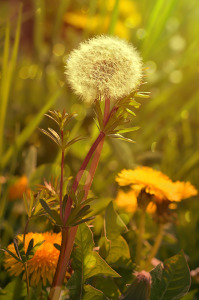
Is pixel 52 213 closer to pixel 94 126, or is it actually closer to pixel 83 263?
pixel 83 263

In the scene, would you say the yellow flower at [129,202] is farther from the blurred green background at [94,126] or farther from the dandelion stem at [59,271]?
the dandelion stem at [59,271]

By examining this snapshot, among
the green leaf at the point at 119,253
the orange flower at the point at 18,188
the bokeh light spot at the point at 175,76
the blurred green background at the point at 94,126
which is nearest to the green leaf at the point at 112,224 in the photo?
the green leaf at the point at 119,253

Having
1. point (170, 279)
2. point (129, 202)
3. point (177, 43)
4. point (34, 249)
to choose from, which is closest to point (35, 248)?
point (34, 249)

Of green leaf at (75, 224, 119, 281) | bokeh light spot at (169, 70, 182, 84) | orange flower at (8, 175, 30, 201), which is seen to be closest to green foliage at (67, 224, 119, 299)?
green leaf at (75, 224, 119, 281)

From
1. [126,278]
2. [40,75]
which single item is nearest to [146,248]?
[126,278]

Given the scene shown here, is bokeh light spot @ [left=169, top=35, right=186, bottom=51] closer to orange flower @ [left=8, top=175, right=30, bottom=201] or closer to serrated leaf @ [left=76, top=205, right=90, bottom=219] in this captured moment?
orange flower @ [left=8, top=175, right=30, bottom=201]

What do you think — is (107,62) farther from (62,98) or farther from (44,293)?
(62,98)
